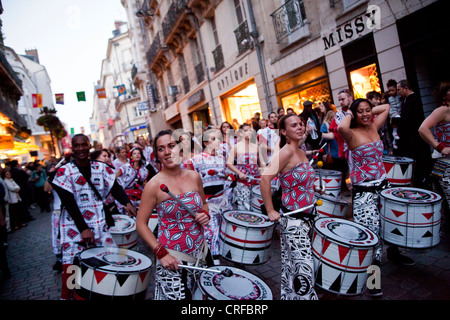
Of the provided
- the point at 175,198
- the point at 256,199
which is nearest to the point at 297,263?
the point at 175,198

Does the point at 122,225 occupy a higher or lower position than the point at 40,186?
lower

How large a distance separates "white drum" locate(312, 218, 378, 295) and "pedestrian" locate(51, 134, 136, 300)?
6.69 ft

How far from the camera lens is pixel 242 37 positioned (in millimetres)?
13281

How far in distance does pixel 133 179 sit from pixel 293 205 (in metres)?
4.53

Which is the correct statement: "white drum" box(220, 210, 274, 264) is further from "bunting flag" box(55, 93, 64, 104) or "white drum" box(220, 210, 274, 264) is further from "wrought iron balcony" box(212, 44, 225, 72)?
"bunting flag" box(55, 93, 64, 104)

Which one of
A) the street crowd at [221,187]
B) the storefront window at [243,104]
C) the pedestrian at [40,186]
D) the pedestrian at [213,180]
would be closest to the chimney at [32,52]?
the pedestrian at [40,186]

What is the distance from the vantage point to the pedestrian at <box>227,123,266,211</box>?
5.39 m

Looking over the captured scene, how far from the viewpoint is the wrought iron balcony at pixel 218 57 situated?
51.4 feet

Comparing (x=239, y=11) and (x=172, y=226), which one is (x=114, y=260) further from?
(x=239, y=11)

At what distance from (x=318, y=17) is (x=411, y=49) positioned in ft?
9.97

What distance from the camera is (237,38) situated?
1375 cm

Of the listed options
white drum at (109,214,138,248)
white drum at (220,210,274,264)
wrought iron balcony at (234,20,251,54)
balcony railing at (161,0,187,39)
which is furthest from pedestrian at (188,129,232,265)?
balcony railing at (161,0,187,39)

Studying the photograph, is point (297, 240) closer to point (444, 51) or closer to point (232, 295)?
point (232, 295)

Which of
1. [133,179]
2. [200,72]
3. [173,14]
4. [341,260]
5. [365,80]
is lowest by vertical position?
[341,260]
